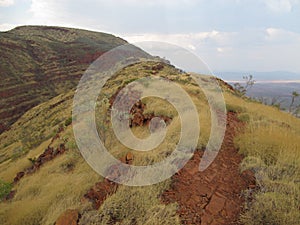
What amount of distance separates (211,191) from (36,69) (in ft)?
217

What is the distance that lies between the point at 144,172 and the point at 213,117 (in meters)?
3.18

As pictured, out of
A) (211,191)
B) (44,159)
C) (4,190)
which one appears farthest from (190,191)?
(44,159)

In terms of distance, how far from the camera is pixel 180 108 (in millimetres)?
8289

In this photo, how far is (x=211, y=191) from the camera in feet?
14.3

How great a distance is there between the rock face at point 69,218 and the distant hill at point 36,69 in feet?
129

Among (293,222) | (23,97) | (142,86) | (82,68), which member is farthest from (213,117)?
(82,68)

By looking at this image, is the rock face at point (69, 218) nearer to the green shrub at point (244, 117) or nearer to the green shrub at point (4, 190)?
the green shrub at point (4, 190)

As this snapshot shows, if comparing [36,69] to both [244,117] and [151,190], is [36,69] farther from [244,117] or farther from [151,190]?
[151,190]

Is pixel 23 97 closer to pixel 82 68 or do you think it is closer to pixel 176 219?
pixel 82 68

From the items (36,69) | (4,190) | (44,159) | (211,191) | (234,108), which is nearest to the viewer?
(211,191)

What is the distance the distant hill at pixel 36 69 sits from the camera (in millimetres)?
47750

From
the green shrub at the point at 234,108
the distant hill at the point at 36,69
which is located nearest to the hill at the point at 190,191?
the green shrub at the point at 234,108

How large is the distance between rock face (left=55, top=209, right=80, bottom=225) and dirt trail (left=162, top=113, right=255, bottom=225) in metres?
1.42

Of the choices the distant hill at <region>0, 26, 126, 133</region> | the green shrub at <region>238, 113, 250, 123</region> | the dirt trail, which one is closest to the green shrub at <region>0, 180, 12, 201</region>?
the dirt trail
